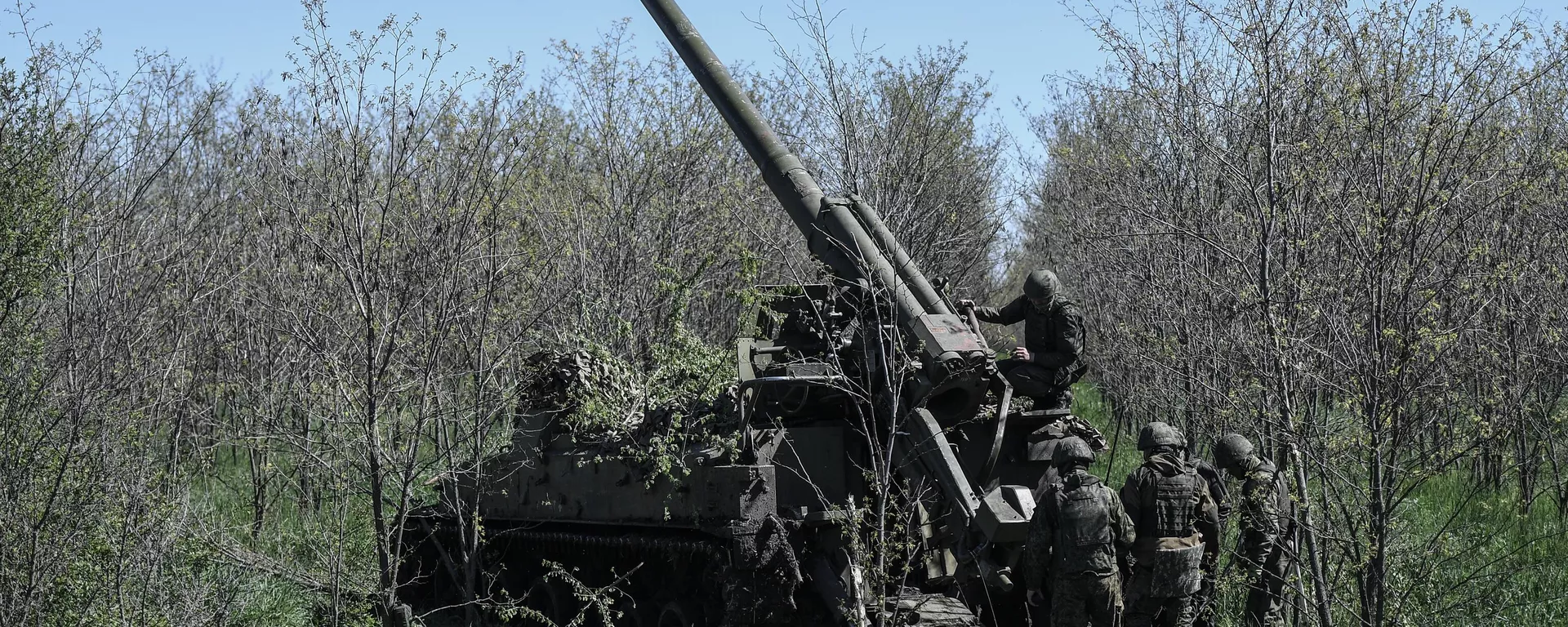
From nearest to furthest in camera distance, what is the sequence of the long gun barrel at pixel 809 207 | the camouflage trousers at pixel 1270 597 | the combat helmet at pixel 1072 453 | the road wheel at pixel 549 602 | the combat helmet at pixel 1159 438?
1. the combat helmet at pixel 1072 453
2. the combat helmet at pixel 1159 438
3. the camouflage trousers at pixel 1270 597
4. the long gun barrel at pixel 809 207
5. the road wheel at pixel 549 602

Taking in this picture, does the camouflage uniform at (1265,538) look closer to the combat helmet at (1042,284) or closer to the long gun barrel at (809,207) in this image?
the combat helmet at (1042,284)

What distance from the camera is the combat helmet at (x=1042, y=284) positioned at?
9.37 metres

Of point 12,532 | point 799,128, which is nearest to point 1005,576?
point 12,532

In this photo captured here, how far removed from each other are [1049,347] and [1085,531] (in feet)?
6.05

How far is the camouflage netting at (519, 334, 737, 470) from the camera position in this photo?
385 inches

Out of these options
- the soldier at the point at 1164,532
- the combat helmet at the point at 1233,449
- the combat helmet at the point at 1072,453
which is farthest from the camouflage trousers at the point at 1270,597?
the combat helmet at the point at 1072,453

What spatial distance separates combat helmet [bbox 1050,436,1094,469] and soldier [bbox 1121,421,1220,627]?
42cm

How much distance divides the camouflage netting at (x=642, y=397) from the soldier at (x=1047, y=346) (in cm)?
184

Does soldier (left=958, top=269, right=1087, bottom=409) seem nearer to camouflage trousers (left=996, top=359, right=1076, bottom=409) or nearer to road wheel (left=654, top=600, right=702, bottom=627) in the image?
camouflage trousers (left=996, top=359, right=1076, bottom=409)

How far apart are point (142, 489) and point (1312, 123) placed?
7.91 m

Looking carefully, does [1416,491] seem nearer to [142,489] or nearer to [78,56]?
[142,489]

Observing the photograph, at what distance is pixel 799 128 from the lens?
24.4m

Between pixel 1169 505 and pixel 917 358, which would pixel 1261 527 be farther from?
pixel 917 358

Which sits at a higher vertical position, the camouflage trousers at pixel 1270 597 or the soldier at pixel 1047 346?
the soldier at pixel 1047 346
